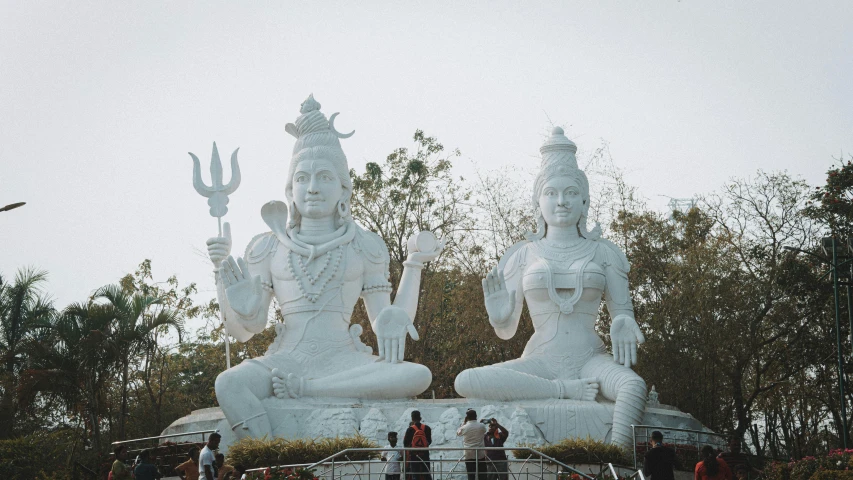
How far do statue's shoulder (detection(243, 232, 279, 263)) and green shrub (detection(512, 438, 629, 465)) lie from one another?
4.70 m

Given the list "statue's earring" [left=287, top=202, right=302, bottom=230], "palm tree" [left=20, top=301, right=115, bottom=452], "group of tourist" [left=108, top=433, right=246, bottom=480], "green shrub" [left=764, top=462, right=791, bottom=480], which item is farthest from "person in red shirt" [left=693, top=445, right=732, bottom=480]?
"palm tree" [left=20, top=301, right=115, bottom=452]

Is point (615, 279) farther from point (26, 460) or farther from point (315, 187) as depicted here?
point (26, 460)

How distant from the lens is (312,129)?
16438 millimetres

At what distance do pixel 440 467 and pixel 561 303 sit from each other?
356cm

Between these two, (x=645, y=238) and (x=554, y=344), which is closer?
(x=554, y=344)

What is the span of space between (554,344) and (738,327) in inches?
224

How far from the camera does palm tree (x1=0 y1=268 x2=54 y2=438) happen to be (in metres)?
19.5

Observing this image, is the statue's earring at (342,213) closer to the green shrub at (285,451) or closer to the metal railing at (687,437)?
the green shrub at (285,451)

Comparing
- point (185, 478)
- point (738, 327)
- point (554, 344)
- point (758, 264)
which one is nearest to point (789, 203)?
point (758, 264)

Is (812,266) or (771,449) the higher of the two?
(812,266)

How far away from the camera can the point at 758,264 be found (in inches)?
854

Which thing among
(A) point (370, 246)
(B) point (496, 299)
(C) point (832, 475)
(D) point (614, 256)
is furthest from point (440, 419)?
(C) point (832, 475)

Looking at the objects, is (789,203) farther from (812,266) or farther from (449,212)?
(449,212)

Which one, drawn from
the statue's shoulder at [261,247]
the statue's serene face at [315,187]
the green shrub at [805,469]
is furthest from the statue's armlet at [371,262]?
the green shrub at [805,469]
